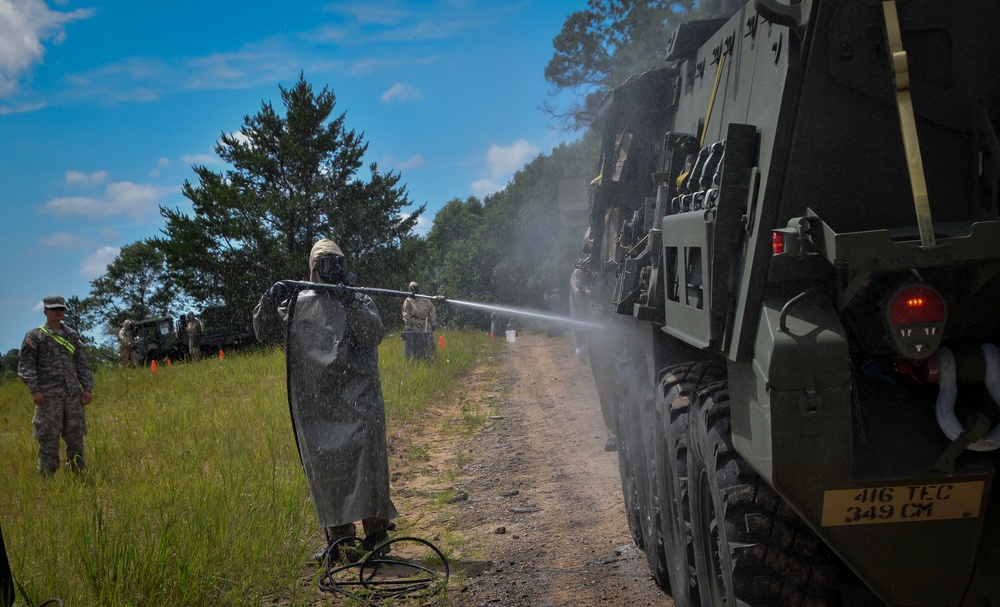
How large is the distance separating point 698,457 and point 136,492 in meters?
4.61

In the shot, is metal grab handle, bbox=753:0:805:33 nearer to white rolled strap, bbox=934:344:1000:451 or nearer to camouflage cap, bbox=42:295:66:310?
white rolled strap, bbox=934:344:1000:451

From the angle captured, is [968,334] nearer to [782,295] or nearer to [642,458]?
[782,295]

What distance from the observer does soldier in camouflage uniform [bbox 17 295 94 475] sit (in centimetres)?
898

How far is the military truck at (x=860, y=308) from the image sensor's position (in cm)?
264

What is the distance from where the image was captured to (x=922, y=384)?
289 centimetres

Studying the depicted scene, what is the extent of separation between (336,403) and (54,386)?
469 centimetres

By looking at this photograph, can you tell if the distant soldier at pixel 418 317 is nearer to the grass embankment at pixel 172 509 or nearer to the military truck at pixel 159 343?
the grass embankment at pixel 172 509

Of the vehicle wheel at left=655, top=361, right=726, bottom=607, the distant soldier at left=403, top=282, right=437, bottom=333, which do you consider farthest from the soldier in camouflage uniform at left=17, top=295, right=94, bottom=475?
the distant soldier at left=403, top=282, right=437, bottom=333

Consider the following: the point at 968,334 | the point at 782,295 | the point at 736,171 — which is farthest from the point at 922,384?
the point at 736,171

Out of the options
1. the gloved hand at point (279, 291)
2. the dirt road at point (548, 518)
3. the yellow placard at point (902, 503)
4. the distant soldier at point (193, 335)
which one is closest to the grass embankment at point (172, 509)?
the dirt road at point (548, 518)

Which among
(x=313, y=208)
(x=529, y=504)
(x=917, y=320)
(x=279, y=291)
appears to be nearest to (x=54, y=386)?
(x=279, y=291)

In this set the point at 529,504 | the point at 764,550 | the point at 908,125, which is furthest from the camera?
the point at 529,504

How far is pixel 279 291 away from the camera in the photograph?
19.2 feet

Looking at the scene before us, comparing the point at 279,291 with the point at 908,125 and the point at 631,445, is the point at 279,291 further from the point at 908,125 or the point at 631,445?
the point at 908,125
